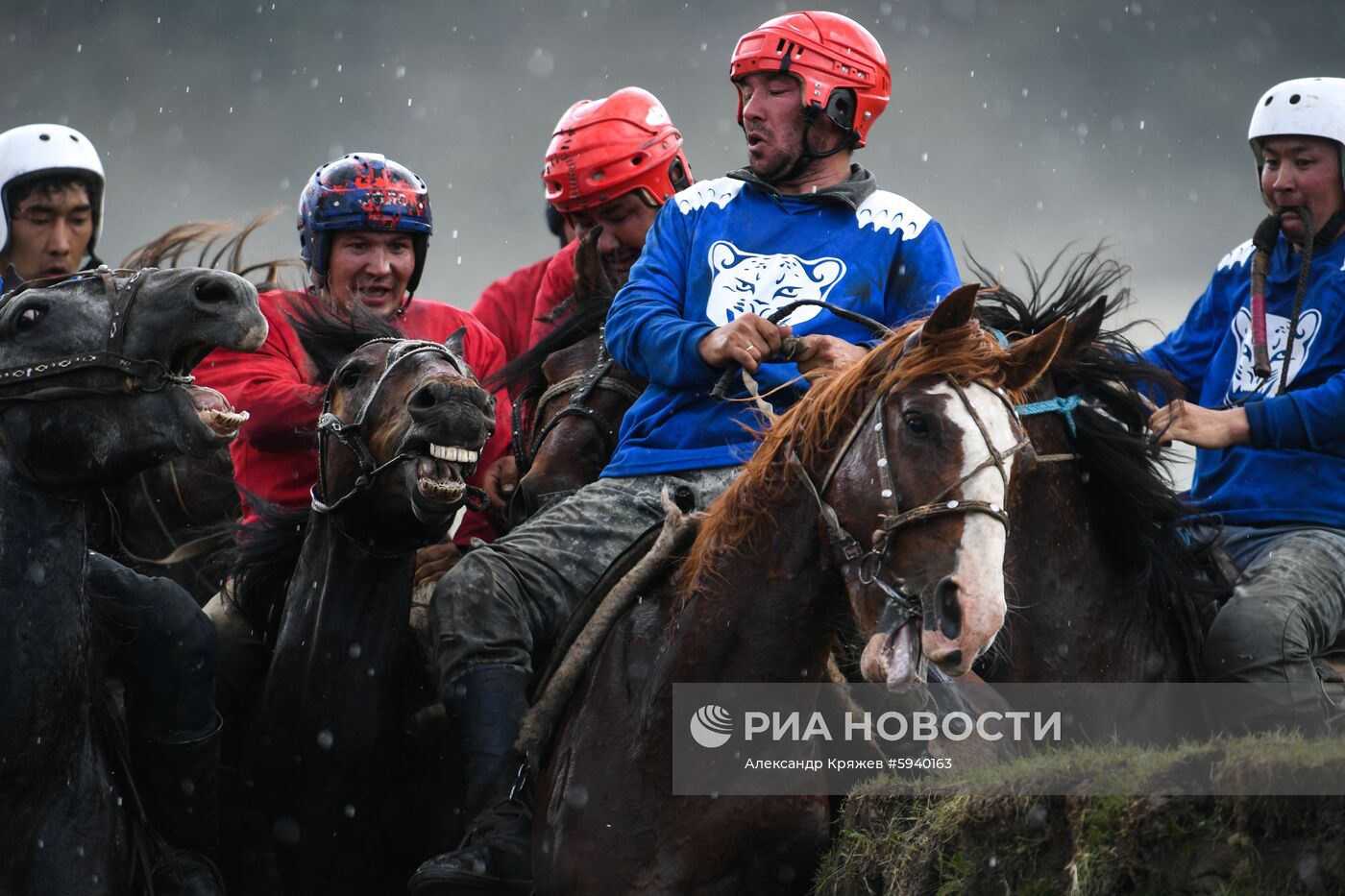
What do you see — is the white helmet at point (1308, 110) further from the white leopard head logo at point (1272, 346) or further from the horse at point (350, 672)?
the horse at point (350, 672)

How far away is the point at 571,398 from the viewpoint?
6605 millimetres

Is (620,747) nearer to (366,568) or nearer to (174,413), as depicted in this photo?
(366,568)

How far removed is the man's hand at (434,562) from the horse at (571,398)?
314 millimetres

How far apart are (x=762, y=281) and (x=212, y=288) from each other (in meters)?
2.15

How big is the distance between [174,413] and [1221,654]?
359 centimetres

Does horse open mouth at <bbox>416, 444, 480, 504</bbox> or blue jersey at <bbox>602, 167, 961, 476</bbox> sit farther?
blue jersey at <bbox>602, 167, 961, 476</bbox>

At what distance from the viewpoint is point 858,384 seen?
4207mm

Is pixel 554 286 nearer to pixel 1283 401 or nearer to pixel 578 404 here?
pixel 578 404

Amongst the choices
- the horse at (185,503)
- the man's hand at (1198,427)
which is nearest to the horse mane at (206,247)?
the horse at (185,503)

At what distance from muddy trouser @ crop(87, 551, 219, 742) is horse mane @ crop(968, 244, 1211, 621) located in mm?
2933

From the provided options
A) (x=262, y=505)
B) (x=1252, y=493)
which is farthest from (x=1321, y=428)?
(x=262, y=505)

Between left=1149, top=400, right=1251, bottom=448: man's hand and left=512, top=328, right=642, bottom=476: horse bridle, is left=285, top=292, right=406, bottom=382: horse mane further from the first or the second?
left=1149, top=400, right=1251, bottom=448: man's hand

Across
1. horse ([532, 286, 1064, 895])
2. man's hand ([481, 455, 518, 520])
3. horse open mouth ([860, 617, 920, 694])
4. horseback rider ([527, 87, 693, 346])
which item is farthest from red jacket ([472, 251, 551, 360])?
horse open mouth ([860, 617, 920, 694])

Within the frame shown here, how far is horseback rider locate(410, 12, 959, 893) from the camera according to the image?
497cm
